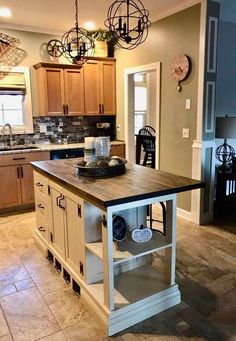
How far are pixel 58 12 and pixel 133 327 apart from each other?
3.80 meters

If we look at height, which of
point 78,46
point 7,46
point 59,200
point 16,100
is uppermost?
point 7,46

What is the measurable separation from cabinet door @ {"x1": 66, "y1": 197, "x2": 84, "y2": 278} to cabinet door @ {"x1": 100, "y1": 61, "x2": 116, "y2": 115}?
310 cm

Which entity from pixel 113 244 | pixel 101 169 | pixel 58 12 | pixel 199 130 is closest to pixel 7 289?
pixel 113 244

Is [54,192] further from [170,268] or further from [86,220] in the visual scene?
[170,268]

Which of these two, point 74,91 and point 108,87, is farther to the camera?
point 108,87

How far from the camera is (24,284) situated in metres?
2.64

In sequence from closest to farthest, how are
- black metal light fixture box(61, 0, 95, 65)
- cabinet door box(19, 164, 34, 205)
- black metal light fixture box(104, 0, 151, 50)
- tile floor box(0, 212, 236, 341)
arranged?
tile floor box(0, 212, 236, 341) → black metal light fixture box(104, 0, 151, 50) → black metal light fixture box(61, 0, 95, 65) → cabinet door box(19, 164, 34, 205)

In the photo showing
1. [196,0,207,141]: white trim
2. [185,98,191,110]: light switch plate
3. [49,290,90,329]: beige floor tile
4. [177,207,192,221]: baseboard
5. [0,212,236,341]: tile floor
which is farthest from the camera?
[177,207,192,221]: baseboard

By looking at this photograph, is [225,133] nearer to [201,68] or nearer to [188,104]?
[188,104]

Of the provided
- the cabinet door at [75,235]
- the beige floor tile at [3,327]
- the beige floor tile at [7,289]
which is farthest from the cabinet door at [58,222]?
the beige floor tile at [3,327]

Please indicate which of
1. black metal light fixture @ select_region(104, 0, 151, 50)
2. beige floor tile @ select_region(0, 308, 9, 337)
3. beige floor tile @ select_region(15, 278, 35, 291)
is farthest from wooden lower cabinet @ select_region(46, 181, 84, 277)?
black metal light fixture @ select_region(104, 0, 151, 50)

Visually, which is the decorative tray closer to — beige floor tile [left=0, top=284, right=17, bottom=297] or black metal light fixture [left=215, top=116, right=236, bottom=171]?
beige floor tile [left=0, top=284, right=17, bottom=297]

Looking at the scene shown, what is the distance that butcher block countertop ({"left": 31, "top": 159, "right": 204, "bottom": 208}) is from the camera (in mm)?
1929

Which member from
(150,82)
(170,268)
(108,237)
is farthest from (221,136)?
(150,82)
